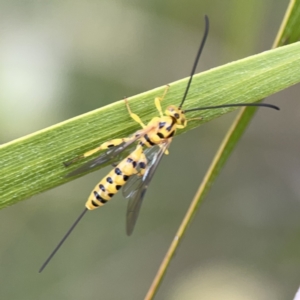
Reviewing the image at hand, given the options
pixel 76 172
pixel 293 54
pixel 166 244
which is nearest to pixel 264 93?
pixel 293 54

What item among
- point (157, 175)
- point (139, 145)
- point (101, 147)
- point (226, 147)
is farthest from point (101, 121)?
point (157, 175)

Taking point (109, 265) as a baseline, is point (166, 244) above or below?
above

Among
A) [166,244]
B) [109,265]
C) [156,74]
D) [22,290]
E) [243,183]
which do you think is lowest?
[22,290]

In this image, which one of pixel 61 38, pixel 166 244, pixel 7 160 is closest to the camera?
pixel 7 160

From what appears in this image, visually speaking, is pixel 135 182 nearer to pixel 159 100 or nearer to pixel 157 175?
pixel 159 100

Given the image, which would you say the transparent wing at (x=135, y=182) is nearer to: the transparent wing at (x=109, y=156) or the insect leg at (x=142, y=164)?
the insect leg at (x=142, y=164)

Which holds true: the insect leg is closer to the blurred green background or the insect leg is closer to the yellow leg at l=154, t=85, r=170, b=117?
the yellow leg at l=154, t=85, r=170, b=117

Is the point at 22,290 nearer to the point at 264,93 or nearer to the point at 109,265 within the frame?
the point at 109,265
